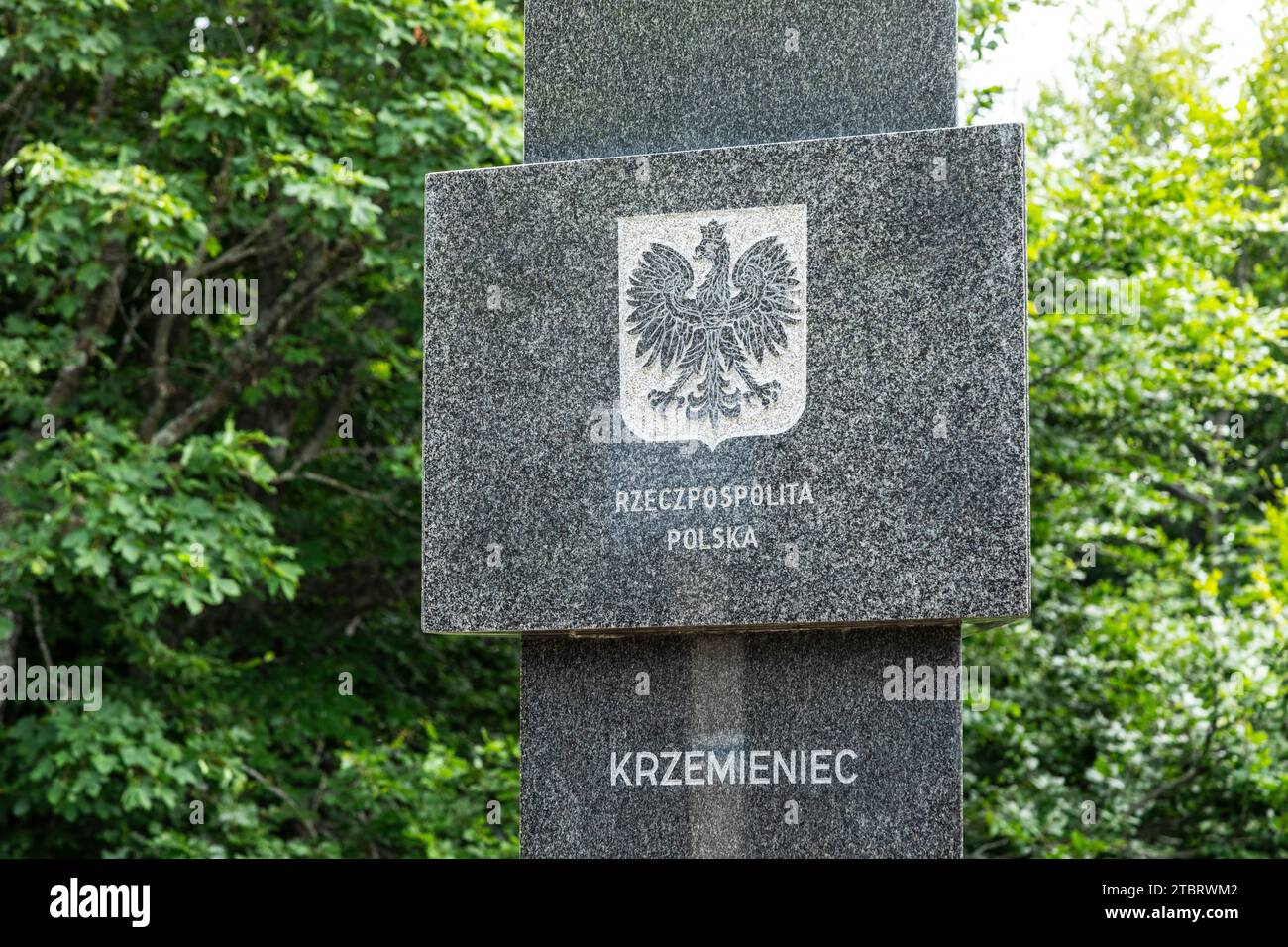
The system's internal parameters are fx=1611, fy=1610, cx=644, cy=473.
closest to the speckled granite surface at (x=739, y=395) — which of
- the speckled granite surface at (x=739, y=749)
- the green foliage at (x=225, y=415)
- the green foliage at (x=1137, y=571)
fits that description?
the speckled granite surface at (x=739, y=749)

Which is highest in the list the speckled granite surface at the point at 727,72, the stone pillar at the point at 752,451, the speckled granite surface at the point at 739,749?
the speckled granite surface at the point at 727,72

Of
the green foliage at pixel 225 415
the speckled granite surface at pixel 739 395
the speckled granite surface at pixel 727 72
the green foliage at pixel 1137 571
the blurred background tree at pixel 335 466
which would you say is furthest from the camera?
the green foliage at pixel 1137 571

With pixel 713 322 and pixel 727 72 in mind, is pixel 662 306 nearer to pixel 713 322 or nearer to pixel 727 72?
pixel 713 322

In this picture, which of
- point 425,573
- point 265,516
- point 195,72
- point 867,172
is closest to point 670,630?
point 425,573

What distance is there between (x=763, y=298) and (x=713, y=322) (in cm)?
16

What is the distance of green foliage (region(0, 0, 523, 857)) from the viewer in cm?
886

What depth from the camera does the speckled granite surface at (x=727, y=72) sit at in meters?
4.68

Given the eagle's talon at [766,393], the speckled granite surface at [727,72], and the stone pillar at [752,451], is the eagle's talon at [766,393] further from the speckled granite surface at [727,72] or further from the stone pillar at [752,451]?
the speckled granite surface at [727,72]

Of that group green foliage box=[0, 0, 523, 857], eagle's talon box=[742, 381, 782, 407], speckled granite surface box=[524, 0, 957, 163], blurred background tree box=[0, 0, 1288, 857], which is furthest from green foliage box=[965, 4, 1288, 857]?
eagle's talon box=[742, 381, 782, 407]

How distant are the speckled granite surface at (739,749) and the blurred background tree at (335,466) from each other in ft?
14.6

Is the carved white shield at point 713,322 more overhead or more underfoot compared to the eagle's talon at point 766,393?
more overhead

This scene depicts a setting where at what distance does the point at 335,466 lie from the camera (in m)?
11.7

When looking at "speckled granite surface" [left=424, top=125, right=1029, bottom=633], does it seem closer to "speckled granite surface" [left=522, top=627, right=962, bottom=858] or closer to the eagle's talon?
the eagle's talon

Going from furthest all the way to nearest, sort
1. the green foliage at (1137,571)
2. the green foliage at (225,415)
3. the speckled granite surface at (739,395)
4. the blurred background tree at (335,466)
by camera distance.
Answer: the green foliage at (1137,571) < the blurred background tree at (335,466) < the green foliage at (225,415) < the speckled granite surface at (739,395)
